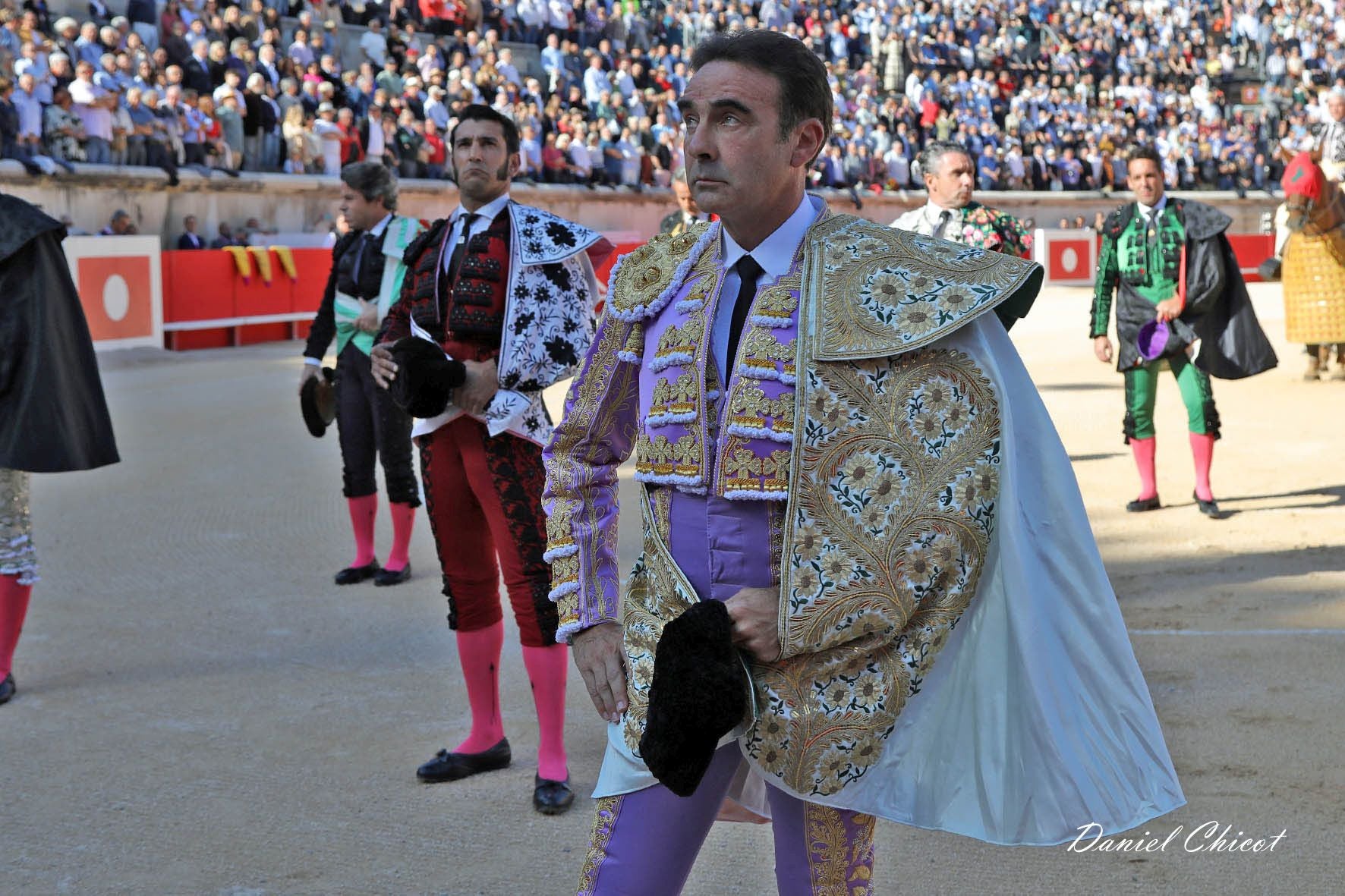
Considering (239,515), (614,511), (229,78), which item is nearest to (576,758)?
(614,511)

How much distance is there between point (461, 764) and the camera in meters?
3.94

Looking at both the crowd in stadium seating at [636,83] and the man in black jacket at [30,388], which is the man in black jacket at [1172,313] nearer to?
the man in black jacket at [30,388]

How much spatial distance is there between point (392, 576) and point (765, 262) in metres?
4.37

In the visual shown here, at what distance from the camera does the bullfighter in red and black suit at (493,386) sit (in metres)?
3.72

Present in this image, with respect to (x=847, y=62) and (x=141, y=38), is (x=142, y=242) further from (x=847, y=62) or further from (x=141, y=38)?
(x=847, y=62)

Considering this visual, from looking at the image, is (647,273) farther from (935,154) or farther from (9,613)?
(935,154)

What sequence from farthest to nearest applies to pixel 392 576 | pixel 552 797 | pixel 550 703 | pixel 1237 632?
pixel 392 576 → pixel 1237 632 → pixel 550 703 → pixel 552 797

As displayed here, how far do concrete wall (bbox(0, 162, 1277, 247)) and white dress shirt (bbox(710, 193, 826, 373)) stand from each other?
14378 mm

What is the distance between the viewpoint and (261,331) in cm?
1742

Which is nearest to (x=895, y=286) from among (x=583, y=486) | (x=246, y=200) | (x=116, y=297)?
(x=583, y=486)

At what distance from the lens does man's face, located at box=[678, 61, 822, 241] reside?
2027 mm

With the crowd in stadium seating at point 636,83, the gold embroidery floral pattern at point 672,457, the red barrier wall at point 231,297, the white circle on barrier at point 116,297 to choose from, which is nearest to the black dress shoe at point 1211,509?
the gold embroidery floral pattern at point 672,457

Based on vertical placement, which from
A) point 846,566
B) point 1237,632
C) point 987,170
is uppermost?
point 987,170

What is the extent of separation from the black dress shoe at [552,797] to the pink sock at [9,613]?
6.24ft
